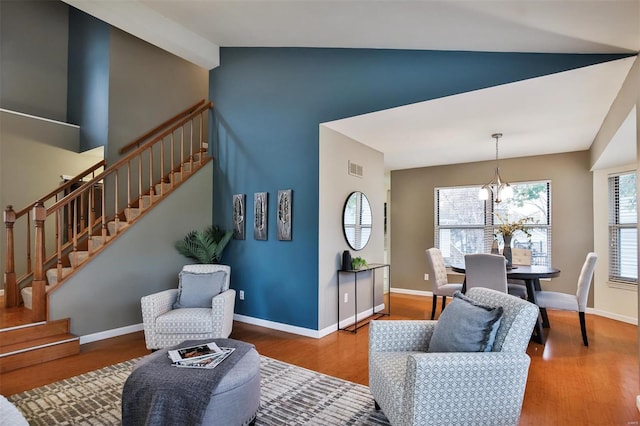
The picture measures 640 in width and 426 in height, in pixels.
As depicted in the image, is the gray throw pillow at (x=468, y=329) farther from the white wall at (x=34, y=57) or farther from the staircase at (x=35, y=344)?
the white wall at (x=34, y=57)

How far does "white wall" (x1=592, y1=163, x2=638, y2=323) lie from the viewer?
4926mm

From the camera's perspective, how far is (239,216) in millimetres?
4855

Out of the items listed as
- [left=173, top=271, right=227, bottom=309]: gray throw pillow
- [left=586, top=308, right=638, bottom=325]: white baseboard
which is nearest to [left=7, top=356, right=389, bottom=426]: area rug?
[left=173, top=271, right=227, bottom=309]: gray throw pillow

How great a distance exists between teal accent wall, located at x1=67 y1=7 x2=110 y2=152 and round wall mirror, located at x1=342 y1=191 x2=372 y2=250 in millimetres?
4052

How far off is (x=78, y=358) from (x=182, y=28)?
12.7 feet

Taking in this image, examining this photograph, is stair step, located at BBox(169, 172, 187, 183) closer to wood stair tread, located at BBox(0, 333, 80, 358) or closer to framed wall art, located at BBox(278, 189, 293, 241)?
framed wall art, located at BBox(278, 189, 293, 241)

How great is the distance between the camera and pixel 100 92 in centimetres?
567

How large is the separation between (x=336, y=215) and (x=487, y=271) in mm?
1850

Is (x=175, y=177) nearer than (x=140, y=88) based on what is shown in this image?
Yes

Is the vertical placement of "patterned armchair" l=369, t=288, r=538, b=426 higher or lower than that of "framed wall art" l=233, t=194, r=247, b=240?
lower

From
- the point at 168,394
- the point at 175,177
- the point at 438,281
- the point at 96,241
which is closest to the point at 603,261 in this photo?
the point at 438,281

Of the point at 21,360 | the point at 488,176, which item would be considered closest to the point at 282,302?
the point at 21,360

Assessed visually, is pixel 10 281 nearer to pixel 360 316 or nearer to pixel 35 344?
pixel 35 344

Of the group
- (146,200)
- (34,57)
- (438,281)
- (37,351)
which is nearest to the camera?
(37,351)
